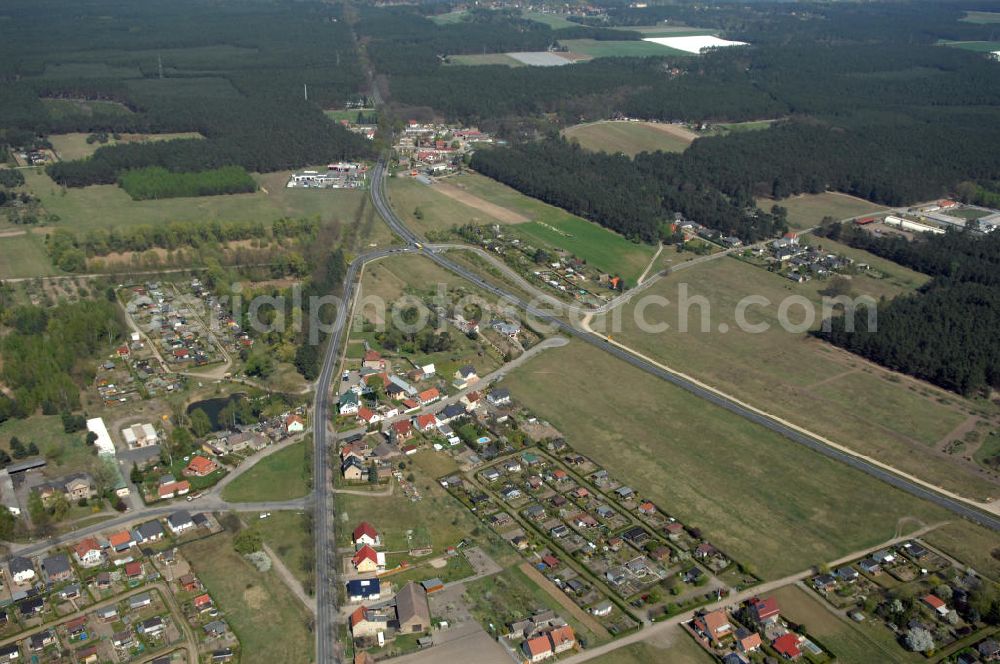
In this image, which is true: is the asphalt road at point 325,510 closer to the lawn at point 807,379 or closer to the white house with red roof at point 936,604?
the lawn at point 807,379

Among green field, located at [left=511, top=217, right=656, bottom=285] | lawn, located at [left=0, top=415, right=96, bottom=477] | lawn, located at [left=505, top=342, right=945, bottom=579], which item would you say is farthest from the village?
green field, located at [left=511, top=217, right=656, bottom=285]

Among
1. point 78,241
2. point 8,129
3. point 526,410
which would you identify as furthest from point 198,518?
point 8,129

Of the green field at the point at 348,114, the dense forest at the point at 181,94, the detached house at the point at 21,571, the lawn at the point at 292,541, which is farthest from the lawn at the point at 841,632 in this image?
the green field at the point at 348,114

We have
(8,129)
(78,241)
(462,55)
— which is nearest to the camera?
(78,241)

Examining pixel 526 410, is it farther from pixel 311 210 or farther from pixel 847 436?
pixel 311 210

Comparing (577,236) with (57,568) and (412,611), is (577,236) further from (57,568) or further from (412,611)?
(57,568)

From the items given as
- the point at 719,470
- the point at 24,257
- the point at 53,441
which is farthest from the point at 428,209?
the point at 719,470

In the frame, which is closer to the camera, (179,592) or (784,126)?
(179,592)
